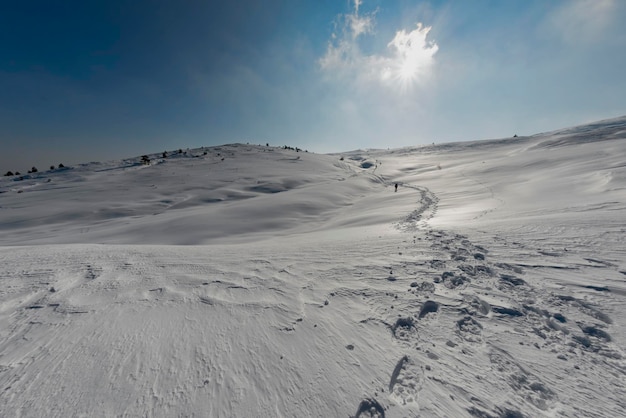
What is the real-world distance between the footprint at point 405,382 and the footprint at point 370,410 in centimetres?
13

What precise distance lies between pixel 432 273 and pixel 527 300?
111 centimetres

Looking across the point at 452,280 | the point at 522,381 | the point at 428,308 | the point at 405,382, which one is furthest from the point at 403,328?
the point at 452,280

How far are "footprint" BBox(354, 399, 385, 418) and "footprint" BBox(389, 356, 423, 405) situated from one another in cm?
13

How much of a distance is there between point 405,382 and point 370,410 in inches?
15.8

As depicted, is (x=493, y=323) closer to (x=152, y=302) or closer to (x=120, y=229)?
(x=152, y=302)

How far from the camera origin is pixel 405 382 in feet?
6.91

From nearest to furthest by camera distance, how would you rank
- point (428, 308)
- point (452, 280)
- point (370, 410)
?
point (370, 410) < point (428, 308) < point (452, 280)

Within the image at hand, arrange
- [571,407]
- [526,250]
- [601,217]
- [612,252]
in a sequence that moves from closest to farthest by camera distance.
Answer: [571,407], [612,252], [526,250], [601,217]

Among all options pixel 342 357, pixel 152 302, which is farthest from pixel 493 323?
pixel 152 302

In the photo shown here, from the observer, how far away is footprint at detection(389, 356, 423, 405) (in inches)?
77.5

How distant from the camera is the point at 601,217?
5.10m

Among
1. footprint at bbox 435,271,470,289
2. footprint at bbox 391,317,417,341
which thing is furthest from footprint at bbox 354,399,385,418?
footprint at bbox 435,271,470,289

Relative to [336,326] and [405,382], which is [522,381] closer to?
[405,382]

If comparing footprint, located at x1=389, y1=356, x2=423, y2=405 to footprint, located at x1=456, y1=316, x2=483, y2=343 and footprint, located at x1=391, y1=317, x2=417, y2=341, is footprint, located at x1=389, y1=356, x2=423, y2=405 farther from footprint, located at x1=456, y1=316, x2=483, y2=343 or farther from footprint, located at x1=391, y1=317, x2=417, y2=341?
footprint, located at x1=456, y1=316, x2=483, y2=343
